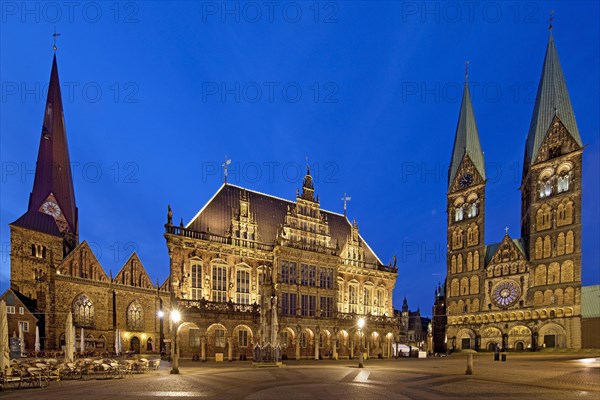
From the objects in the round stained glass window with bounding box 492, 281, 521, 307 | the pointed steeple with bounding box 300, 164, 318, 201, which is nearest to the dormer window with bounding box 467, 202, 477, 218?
the round stained glass window with bounding box 492, 281, 521, 307

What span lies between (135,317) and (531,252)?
53417mm

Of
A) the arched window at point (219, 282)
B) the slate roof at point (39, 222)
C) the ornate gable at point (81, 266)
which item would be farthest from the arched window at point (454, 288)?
the slate roof at point (39, 222)

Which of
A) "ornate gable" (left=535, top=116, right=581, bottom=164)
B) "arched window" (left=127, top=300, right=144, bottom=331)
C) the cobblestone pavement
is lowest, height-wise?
"arched window" (left=127, top=300, right=144, bottom=331)

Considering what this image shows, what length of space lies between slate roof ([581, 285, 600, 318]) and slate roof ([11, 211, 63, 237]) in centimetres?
6568

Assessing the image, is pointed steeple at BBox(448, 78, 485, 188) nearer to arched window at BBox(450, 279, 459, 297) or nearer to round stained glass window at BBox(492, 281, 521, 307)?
arched window at BBox(450, 279, 459, 297)

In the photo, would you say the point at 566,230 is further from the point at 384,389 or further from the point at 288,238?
the point at 384,389

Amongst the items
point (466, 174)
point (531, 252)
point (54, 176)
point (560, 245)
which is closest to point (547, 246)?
point (560, 245)

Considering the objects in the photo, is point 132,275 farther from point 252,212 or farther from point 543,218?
point 543,218

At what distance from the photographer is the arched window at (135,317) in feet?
156

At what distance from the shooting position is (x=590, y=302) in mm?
52375

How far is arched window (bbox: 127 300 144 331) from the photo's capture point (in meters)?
47.6

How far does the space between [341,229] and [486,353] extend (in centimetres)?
2690

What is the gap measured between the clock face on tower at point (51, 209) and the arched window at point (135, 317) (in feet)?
52.9

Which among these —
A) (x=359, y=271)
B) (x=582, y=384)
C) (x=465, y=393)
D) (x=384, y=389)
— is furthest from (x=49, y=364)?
(x=359, y=271)
